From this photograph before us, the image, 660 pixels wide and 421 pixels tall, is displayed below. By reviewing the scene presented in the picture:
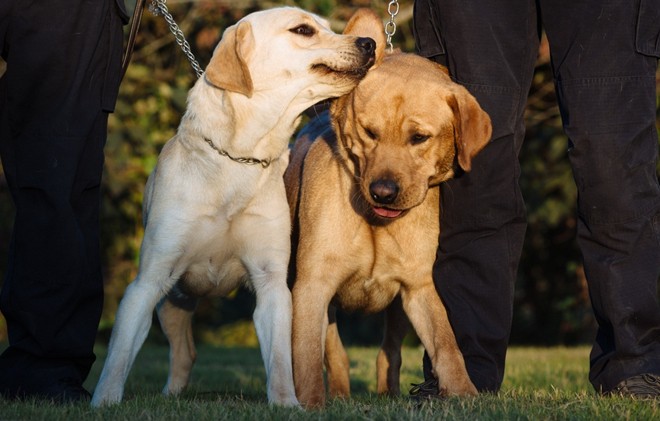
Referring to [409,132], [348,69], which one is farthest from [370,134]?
[348,69]

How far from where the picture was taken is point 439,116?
4.61 m

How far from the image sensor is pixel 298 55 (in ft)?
15.6

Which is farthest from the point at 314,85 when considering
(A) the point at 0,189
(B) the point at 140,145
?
(A) the point at 0,189

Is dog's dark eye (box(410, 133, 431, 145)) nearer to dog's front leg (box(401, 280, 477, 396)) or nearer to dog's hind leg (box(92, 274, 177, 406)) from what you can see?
dog's front leg (box(401, 280, 477, 396))

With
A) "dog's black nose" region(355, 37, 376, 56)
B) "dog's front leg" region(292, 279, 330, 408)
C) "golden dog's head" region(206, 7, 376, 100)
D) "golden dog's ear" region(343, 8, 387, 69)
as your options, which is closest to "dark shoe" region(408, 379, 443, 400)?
"dog's front leg" region(292, 279, 330, 408)

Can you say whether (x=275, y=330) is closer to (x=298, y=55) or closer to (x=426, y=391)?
(x=426, y=391)

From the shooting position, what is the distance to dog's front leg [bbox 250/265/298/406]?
446 cm

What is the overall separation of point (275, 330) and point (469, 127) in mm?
1236

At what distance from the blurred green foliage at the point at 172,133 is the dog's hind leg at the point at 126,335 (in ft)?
19.3

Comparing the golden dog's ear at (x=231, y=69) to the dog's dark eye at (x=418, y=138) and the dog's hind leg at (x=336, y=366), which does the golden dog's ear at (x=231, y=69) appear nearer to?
the dog's dark eye at (x=418, y=138)

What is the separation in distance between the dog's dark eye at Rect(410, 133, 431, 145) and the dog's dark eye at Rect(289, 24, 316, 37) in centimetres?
69

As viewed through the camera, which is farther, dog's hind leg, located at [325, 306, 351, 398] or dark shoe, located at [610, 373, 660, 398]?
dog's hind leg, located at [325, 306, 351, 398]

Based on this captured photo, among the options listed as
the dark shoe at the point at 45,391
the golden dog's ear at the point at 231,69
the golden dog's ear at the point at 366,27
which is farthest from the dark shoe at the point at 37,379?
the golden dog's ear at the point at 366,27

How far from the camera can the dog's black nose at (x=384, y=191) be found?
4500 millimetres
